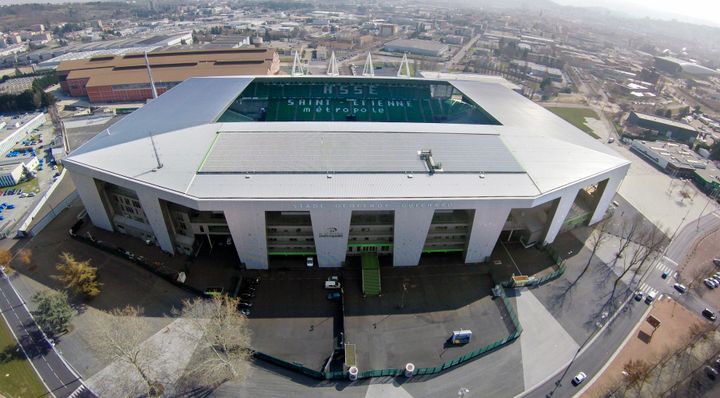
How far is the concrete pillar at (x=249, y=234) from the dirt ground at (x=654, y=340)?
125 ft

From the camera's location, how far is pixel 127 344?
2998cm

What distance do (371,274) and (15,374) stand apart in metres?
37.6

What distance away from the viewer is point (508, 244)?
2057 inches

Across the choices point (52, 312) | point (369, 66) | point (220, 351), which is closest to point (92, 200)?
point (52, 312)

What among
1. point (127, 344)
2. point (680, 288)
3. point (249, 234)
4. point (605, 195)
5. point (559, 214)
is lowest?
point (680, 288)

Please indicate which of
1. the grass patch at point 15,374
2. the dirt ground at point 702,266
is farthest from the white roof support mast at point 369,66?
the grass patch at point 15,374

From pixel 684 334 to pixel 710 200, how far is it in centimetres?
4410

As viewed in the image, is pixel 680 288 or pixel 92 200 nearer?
pixel 680 288

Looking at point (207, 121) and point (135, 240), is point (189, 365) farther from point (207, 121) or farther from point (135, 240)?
point (207, 121)

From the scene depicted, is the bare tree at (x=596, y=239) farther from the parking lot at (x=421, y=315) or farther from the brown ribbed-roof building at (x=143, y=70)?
the brown ribbed-roof building at (x=143, y=70)

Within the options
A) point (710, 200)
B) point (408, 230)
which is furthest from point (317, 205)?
point (710, 200)

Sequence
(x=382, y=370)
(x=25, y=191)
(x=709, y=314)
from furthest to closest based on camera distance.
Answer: (x=25, y=191) → (x=709, y=314) → (x=382, y=370)

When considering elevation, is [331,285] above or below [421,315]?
above

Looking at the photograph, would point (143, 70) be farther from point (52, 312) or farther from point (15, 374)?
point (15, 374)
